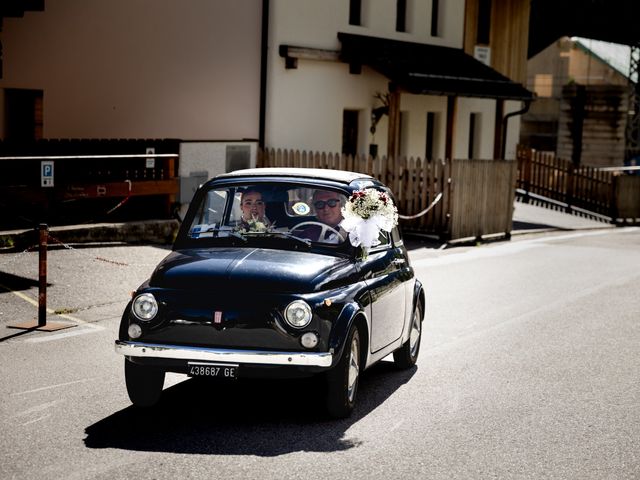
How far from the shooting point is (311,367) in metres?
8.18

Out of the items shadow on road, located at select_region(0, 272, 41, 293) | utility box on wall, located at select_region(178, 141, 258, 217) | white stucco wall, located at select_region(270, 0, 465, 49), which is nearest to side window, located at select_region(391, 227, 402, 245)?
shadow on road, located at select_region(0, 272, 41, 293)

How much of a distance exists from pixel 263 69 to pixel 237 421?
18.3 metres

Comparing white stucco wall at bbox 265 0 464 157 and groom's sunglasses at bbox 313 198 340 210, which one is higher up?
white stucco wall at bbox 265 0 464 157

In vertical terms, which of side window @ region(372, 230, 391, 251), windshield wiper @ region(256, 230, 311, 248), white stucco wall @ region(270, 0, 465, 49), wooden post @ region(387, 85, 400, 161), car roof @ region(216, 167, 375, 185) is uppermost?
white stucco wall @ region(270, 0, 465, 49)

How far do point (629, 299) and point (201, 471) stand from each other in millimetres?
10573

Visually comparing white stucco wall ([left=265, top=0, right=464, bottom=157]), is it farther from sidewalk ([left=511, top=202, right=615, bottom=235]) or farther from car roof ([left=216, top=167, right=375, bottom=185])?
car roof ([left=216, top=167, right=375, bottom=185])

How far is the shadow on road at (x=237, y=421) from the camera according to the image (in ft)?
25.7

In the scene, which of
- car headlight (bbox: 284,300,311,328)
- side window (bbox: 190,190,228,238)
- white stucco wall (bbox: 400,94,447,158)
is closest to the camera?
car headlight (bbox: 284,300,311,328)

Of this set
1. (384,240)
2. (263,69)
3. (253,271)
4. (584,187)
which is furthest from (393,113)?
(253,271)

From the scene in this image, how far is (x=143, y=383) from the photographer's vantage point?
28.6 ft

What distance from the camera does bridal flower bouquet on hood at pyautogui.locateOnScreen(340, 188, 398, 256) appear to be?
9.45 meters

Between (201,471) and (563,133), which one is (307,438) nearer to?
(201,471)

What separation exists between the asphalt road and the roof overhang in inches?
512

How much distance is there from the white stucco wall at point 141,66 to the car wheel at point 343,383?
16240mm
